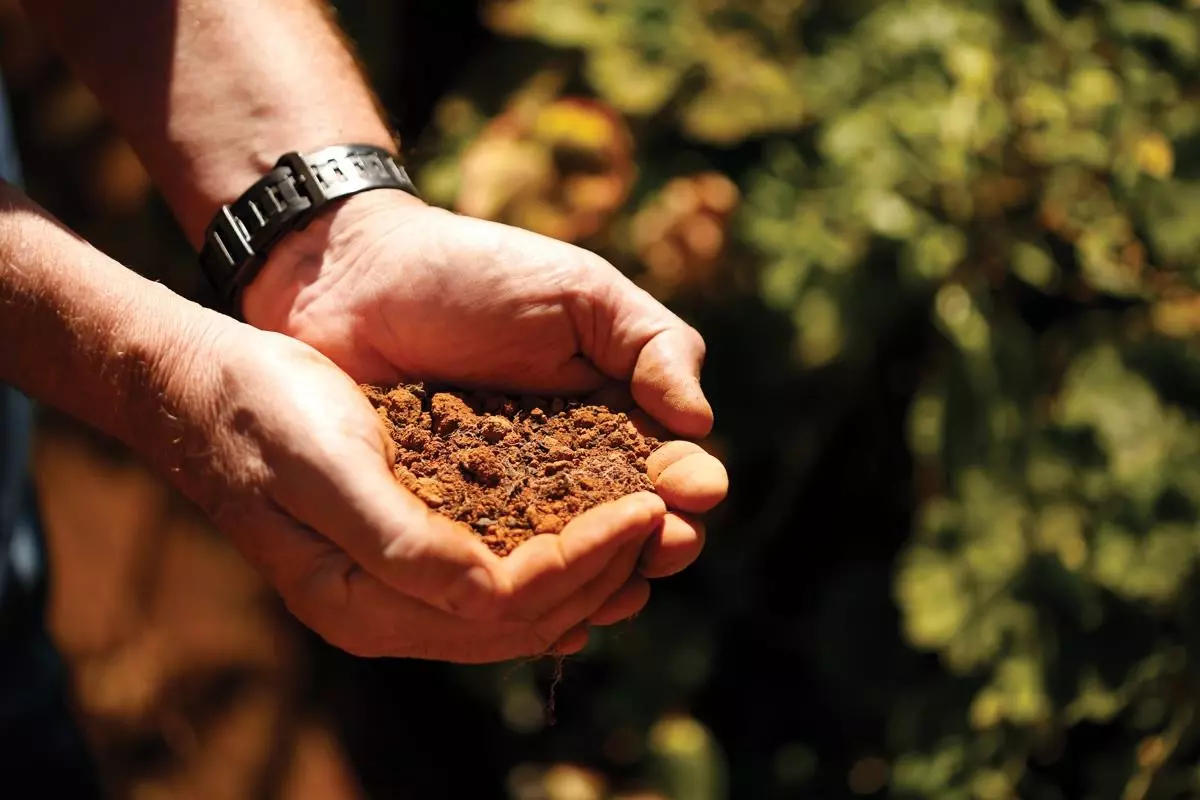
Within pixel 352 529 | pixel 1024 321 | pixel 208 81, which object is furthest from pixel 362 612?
pixel 1024 321

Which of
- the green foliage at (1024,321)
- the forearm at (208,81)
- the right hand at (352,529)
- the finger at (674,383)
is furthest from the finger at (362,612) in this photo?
the green foliage at (1024,321)

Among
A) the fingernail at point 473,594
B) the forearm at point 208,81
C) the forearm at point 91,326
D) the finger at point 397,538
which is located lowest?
the fingernail at point 473,594

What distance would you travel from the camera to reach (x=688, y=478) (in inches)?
46.0

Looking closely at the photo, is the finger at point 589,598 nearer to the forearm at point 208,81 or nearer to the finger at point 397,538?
the finger at point 397,538

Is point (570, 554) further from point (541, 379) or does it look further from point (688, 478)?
point (541, 379)

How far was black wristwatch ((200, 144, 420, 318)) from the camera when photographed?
131 centimetres

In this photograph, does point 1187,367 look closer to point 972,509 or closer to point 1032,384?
point 1032,384

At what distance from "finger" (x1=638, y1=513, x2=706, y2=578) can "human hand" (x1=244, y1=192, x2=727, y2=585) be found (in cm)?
2

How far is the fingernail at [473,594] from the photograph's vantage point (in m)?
1.02

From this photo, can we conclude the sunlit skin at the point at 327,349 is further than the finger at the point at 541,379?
No

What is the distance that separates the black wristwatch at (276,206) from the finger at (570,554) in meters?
0.50

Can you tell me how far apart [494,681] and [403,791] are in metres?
0.38

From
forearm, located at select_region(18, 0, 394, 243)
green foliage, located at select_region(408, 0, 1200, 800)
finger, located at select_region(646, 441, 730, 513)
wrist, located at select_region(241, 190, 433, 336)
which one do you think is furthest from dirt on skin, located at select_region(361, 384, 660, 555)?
green foliage, located at select_region(408, 0, 1200, 800)

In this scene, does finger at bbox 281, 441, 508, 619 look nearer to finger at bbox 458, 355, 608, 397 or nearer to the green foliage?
finger at bbox 458, 355, 608, 397
